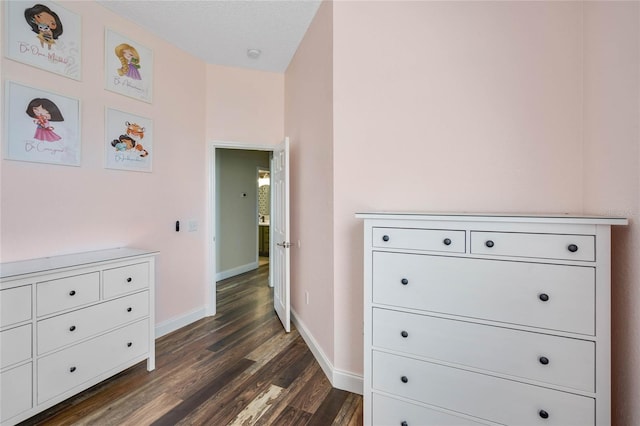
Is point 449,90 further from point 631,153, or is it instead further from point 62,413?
point 62,413

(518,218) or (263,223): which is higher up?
(518,218)

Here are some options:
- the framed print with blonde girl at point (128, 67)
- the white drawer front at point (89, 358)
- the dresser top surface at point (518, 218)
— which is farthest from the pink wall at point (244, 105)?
the dresser top surface at point (518, 218)

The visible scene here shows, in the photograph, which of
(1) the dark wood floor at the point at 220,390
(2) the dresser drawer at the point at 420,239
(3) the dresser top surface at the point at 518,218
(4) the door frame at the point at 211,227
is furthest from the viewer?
(4) the door frame at the point at 211,227

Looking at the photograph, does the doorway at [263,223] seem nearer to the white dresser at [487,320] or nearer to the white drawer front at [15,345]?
the white drawer front at [15,345]

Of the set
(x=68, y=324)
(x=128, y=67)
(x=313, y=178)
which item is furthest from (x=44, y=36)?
(x=313, y=178)

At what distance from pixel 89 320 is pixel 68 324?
0.12 metres

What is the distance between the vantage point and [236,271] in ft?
17.3

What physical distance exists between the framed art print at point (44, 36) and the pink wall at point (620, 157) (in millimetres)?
3574

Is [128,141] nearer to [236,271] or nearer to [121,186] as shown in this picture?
[121,186]

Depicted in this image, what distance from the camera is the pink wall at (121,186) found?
6.45 feet

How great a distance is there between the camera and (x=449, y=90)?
5.91ft

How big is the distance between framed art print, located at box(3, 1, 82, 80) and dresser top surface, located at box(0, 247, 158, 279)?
4.71 ft

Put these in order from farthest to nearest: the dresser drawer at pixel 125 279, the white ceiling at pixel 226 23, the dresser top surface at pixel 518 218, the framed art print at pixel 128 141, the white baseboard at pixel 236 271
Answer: the white baseboard at pixel 236 271, the framed art print at pixel 128 141, the white ceiling at pixel 226 23, the dresser drawer at pixel 125 279, the dresser top surface at pixel 518 218

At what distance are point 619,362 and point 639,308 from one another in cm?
32
